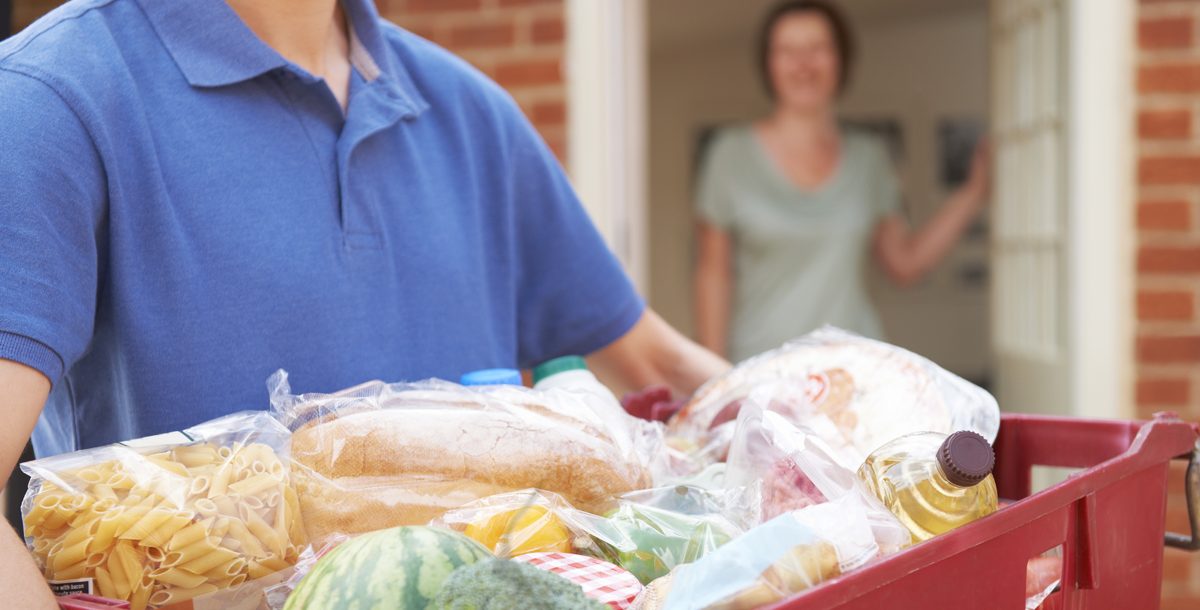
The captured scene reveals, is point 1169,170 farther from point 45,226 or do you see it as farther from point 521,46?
point 45,226

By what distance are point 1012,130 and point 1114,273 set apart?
2.36 ft

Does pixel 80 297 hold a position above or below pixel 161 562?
above

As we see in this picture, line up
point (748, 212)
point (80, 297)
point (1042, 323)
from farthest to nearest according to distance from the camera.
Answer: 1. point (748, 212)
2. point (1042, 323)
3. point (80, 297)

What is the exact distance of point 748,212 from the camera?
131 inches

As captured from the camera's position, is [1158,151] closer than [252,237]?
No

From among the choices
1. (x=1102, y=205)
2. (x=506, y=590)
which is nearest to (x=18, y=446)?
(x=506, y=590)

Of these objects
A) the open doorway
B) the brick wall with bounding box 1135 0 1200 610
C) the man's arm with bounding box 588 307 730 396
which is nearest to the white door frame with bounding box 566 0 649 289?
the brick wall with bounding box 1135 0 1200 610

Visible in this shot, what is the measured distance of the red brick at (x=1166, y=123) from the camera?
2.47 m

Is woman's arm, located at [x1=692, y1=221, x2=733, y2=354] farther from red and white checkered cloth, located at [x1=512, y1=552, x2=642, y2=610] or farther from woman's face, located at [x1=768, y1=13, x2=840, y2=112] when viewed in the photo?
red and white checkered cloth, located at [x1=512, y1=552, x2=642, y2=610]

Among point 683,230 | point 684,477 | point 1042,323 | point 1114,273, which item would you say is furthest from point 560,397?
point 683,230

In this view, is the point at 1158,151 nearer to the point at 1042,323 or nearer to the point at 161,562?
the point at 1042,323

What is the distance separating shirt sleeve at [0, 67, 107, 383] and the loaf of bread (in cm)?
18

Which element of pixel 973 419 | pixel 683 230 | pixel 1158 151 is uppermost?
pixel 1158 151

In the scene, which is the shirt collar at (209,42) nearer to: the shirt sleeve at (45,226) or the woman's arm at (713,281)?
the shirt sleeve at (45,226)
